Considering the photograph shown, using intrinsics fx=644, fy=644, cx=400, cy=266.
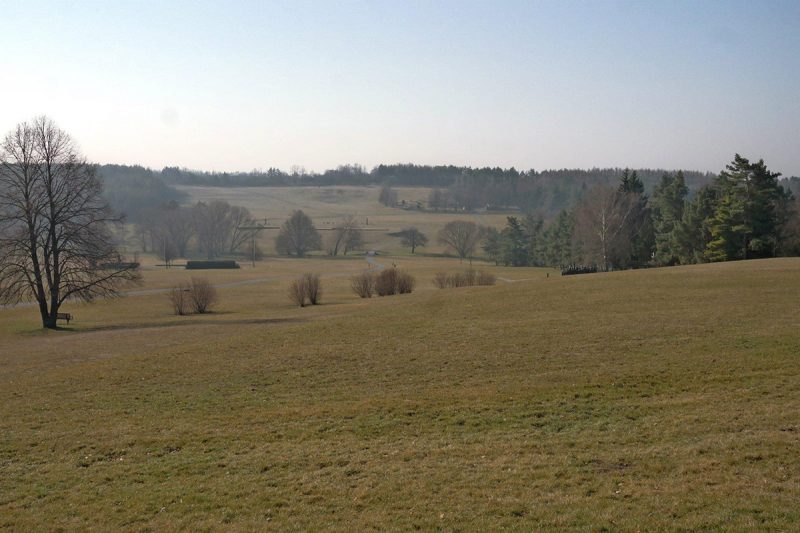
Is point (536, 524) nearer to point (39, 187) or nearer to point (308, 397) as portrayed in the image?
point (308, 397)

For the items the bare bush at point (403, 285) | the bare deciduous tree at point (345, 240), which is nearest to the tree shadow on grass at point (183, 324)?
the bare bush at point (403, 285)

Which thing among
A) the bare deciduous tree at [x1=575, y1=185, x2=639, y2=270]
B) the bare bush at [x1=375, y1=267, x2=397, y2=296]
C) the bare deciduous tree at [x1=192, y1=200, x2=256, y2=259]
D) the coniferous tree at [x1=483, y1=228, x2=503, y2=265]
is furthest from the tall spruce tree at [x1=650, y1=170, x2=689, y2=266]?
the bare deciduous tree at [x1=192, y1=200, x2=256, y2=259]

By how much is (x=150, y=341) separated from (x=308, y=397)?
16332 millimetres

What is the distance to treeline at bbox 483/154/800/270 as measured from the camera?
57750 mm

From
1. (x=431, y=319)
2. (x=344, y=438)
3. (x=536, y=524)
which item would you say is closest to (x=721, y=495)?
(x=536, y=524)

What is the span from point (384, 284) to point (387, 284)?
0.31 m

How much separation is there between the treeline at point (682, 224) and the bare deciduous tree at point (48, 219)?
52342 mm

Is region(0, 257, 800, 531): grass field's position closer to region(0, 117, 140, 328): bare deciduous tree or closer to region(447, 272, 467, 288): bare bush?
region(0, 117, 140, 328): bare deciduous tree

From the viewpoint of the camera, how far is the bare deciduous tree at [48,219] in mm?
38844

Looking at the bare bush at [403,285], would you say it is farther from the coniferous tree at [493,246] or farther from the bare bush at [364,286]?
the coniferous tree at [493,246]

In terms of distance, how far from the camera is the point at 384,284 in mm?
56562

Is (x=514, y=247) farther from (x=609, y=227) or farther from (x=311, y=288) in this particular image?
(x=311, y=288)

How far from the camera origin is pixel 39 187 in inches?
1561

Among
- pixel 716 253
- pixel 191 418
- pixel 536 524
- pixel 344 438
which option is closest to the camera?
pixel 536 524
